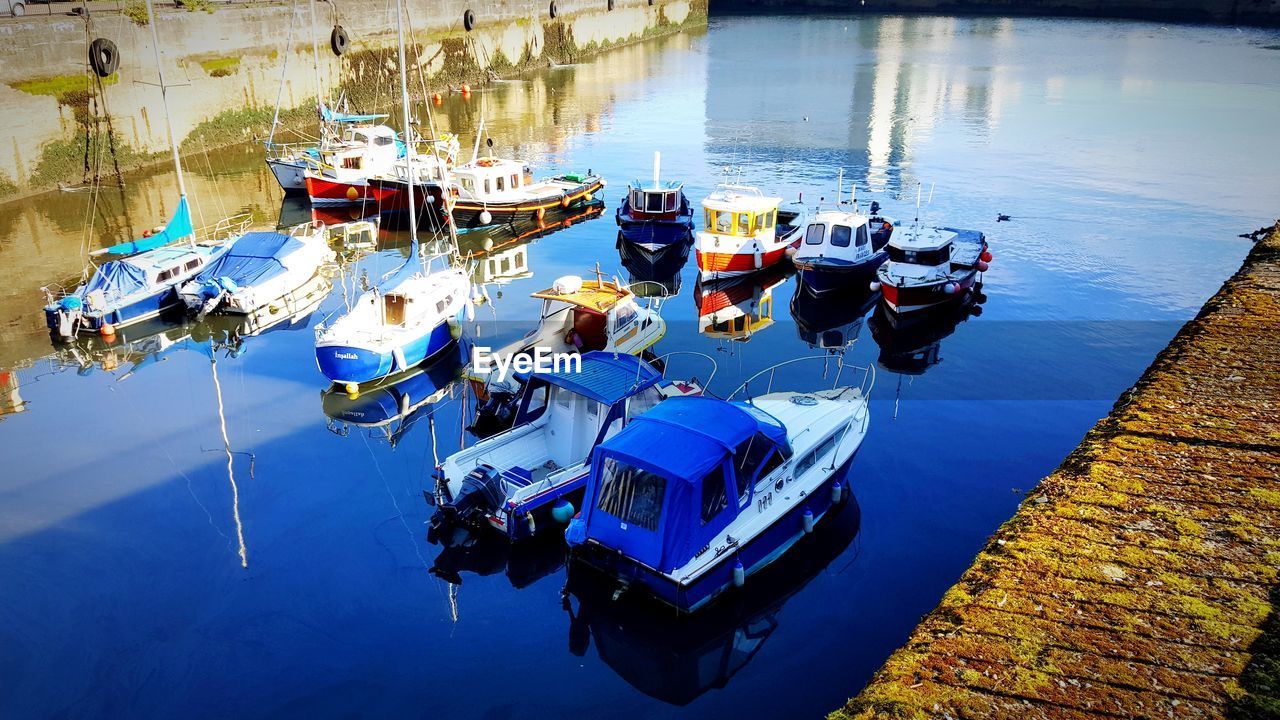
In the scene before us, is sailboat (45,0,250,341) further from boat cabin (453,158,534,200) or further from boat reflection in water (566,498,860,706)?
boat reflection in water (566,498,860,706)

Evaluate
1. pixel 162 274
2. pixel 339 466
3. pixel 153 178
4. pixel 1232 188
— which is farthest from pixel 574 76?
pixel 339 466

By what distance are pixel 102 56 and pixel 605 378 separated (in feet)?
110

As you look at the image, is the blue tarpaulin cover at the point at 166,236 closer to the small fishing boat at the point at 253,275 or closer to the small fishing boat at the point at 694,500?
the small fishing boat at the point at 253,275

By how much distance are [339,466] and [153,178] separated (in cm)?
2855

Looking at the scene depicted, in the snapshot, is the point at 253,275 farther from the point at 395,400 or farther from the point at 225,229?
the point at 395,400

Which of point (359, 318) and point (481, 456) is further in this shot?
point (359, 318)

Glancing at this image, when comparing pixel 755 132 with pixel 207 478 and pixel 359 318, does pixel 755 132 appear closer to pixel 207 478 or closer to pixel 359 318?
pixel 359 318

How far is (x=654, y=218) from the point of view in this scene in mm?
31422

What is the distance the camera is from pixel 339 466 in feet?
57.2

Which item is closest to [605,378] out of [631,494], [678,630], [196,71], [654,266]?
[631,494]

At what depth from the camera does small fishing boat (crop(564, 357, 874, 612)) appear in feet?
41.3

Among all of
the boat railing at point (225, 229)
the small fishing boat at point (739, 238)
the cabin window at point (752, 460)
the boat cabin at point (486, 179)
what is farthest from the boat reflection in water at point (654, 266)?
the cabin window at point (752, 460)

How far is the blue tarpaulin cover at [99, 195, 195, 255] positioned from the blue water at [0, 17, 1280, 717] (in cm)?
285

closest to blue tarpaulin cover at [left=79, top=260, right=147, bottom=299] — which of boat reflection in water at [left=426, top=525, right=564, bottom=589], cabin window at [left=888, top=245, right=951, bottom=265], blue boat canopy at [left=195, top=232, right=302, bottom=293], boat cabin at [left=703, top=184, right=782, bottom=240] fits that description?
blue boat canopy at [left=195, top=232, right=302, bottom=293]
